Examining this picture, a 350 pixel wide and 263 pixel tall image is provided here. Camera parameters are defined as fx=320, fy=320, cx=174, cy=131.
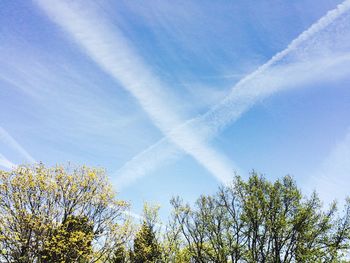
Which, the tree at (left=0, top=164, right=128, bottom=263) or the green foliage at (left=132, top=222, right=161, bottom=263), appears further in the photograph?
the green foliage at (left=132, top=222, right=161, bottom=263)

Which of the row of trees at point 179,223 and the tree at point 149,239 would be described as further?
the tree at point 149,239

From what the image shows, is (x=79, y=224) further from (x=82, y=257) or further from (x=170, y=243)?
(x=170, y=243)

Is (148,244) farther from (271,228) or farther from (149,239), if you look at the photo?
(271,228)

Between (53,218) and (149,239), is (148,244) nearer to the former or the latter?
(149,239)

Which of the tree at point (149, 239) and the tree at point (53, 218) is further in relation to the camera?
the tree at point (149, 239)

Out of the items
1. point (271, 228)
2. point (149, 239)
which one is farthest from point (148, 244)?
point (271, 228)

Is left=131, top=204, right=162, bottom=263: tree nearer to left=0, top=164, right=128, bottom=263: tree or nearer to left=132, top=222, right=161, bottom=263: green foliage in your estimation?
left=132, top=222, right=161, bottom=263: green foliage

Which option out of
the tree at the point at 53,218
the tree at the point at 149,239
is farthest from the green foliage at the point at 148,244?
the tree at the point at 53,218

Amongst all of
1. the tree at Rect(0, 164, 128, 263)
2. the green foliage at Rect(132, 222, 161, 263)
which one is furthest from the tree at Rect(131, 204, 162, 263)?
the tree at Rect(0, 164, 128, 263)

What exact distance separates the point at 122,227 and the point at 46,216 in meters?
7.86

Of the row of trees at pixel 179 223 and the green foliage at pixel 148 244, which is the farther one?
the green foliage at pixel 148 244

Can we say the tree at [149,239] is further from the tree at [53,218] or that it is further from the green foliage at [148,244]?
the tree at [53,218]

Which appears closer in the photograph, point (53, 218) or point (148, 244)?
point (53, 218)

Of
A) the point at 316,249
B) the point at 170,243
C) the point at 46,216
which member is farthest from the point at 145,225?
the point at 316,249
